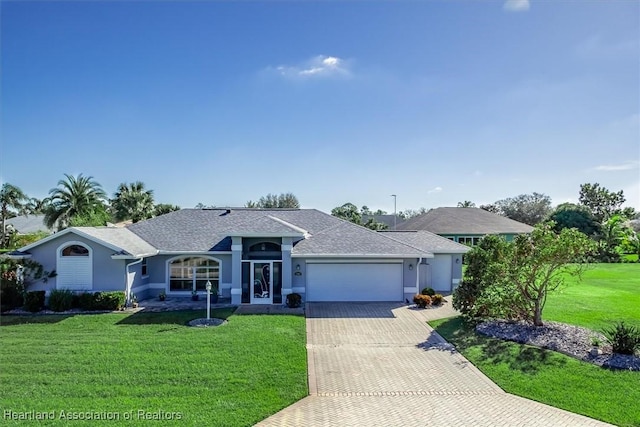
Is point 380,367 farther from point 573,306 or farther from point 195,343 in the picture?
point 573,306

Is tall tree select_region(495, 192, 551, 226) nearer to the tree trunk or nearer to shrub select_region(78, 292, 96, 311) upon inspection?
the tree trunk

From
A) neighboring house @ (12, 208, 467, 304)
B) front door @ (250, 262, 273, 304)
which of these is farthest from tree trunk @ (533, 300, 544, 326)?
front door @ (250, 262, 273, 304)

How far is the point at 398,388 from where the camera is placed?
10.6 meters

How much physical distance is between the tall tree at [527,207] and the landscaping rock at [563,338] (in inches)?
2806

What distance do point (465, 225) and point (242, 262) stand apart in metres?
30.4

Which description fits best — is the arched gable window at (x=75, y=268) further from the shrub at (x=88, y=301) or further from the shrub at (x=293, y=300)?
the shrub at (x=293, y=300)

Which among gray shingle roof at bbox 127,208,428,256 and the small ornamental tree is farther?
gray shingle roof at bbox 127,208,428,256

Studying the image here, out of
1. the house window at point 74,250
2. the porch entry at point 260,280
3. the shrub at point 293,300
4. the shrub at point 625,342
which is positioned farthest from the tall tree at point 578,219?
the house window at point 74,250

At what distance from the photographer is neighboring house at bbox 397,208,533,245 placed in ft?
139

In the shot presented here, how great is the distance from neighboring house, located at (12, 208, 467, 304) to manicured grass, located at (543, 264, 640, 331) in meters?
6.91

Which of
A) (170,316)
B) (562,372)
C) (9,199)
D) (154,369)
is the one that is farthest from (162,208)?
(562,372)

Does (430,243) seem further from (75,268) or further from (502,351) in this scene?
(75,268)

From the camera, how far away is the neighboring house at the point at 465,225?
4231 cm

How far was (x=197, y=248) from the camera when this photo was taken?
22.1 m
